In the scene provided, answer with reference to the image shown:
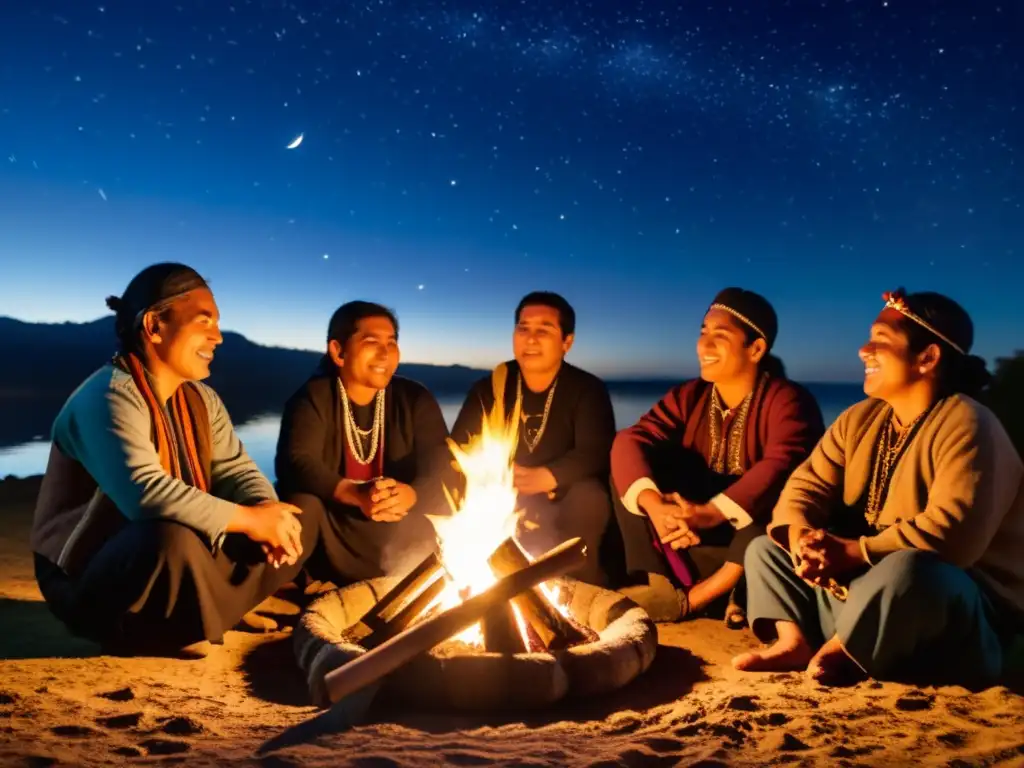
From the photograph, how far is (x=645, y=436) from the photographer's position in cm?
584

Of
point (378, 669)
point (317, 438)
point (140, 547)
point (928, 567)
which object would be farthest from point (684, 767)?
point (317, 438)

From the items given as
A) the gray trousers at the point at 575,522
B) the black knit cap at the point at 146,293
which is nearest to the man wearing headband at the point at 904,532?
the gray trousers at the point at 575,522

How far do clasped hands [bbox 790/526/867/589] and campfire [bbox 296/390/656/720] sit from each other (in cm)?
88

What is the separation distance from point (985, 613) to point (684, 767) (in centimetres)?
198

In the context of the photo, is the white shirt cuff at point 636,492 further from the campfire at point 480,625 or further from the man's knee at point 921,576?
the man's knee at point 921,576

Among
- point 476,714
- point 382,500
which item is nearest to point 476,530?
point 382,500

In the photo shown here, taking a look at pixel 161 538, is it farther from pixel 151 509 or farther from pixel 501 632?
pixel 501 632

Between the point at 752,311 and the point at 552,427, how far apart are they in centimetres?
175

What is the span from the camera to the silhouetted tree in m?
8.20

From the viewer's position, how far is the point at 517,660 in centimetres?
360

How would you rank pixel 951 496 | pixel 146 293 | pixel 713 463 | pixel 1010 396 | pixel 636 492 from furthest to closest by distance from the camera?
1. pixel 1010 396
2. pixel 713 463
3. pixel 636 492
4. pixel 146 293
5. pixel 951 496

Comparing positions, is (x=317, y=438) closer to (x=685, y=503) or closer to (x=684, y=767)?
(x=685, y=503)

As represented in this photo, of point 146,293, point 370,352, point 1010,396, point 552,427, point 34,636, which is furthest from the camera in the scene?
point 1010,396

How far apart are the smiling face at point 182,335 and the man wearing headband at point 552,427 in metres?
2.22
